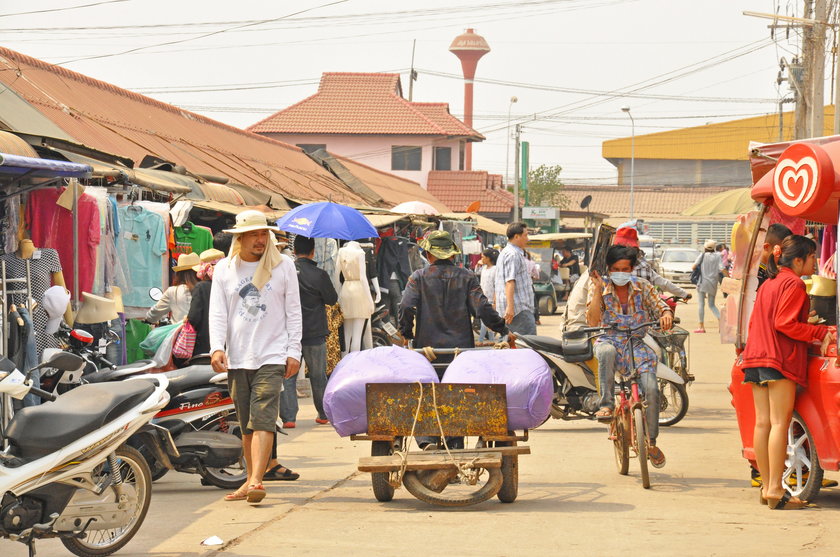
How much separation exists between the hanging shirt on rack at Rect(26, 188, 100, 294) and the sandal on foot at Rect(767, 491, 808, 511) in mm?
5727

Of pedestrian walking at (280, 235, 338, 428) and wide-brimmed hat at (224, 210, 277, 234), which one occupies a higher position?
wide-brimmed hat at (224, 210, 277, 234)

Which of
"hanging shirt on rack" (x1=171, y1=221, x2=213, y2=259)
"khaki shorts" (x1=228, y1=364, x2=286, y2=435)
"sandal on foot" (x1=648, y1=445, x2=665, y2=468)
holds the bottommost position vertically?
"sandal on foot" (x1=648, y1=445, x2=665, y2=468)

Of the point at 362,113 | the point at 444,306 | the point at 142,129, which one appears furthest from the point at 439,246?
the point at 362,113

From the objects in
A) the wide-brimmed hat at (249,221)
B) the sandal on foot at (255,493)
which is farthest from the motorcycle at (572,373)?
the sandal on foot at (255,493)

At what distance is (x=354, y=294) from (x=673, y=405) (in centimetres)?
436

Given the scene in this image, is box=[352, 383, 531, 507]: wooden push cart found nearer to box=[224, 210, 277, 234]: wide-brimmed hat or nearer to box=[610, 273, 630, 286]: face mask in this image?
box=[224, 210, 277, 234]: wide-brimmed hat

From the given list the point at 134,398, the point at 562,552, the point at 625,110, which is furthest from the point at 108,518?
the point at 625,110

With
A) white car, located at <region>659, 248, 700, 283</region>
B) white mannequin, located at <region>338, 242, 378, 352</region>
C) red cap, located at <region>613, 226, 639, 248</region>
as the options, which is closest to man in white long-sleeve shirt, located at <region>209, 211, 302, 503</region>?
red cap, located at <region>613, 226, 639, 248</region>

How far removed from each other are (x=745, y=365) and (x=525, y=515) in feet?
5.85

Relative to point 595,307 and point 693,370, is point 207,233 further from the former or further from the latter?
point 693,370

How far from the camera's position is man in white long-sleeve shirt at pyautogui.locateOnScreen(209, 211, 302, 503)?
27.2 feet

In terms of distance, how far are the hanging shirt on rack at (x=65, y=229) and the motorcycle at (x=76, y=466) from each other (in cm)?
331

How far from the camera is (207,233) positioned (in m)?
13.6

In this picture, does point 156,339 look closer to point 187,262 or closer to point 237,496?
point 187,262
